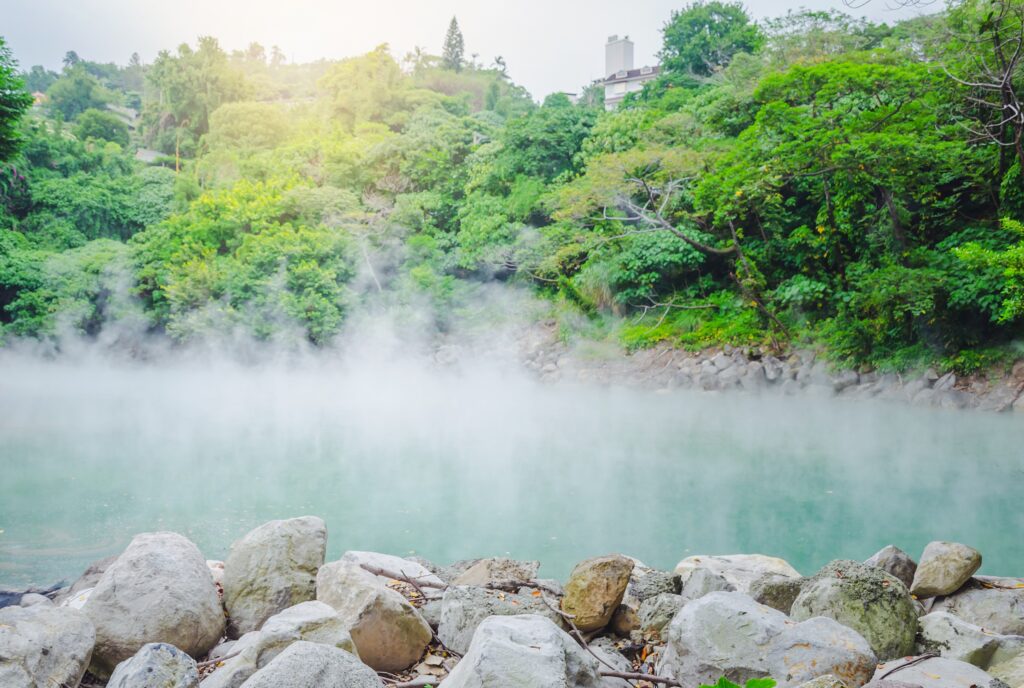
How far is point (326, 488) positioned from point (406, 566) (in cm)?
268

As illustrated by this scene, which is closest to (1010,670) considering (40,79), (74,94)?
(74,94)

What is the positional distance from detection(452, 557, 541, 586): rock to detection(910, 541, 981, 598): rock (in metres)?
1.40

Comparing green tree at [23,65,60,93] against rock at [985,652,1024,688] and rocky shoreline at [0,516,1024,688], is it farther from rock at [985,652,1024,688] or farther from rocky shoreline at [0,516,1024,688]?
rock at [985,652,1024,688]

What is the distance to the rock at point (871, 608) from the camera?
6.72 ft

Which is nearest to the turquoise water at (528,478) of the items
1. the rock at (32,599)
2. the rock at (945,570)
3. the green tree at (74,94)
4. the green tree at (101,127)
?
the rock at (32,599)

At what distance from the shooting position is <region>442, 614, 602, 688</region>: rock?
146 centimetres

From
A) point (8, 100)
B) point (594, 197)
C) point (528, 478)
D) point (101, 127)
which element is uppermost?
point (101, 127)

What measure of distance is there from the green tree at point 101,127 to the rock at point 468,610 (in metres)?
20.0

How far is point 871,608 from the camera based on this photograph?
208 centimetres

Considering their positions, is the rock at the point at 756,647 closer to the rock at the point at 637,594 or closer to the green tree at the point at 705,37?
the rock at the point at 637,594

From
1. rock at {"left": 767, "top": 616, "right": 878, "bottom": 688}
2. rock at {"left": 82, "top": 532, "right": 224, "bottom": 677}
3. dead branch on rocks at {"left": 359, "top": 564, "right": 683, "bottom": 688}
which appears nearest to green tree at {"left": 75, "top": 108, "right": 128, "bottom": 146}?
rock at {"left": 82, "top": 532, "right": 224, "bottom": 677}

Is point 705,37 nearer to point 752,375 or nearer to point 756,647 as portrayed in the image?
point 752,375

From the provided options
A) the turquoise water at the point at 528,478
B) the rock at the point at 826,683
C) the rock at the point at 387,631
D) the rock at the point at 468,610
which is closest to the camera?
the rock at the point at 826,683

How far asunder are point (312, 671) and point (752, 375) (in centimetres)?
857
